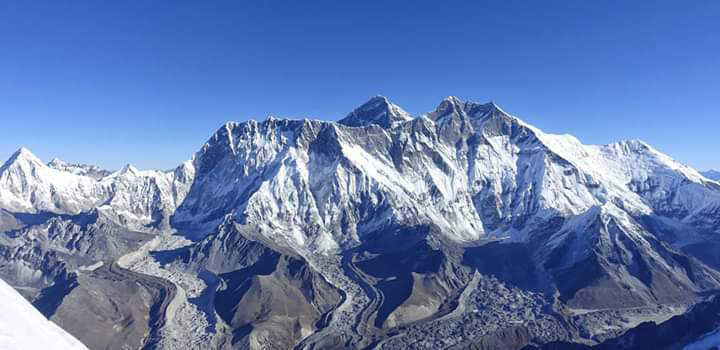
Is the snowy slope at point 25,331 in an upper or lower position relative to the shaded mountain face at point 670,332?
upper

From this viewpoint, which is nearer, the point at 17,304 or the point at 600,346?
the point at 17,304

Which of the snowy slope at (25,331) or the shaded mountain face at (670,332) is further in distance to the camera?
the shaded mountain face at (670,332)

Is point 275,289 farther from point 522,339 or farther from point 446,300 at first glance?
point 522,339

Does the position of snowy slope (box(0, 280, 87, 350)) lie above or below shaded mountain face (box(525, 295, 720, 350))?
above

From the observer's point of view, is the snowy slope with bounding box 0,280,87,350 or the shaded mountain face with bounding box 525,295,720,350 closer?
the snowy slope with bounding box 0,280,87,350

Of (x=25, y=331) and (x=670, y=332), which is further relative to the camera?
(x=670, y=332)

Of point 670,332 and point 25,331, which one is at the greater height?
point 25,331

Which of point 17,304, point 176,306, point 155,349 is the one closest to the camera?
point 17,304

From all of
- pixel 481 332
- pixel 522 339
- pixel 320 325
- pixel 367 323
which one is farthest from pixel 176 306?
pixel 522 339
